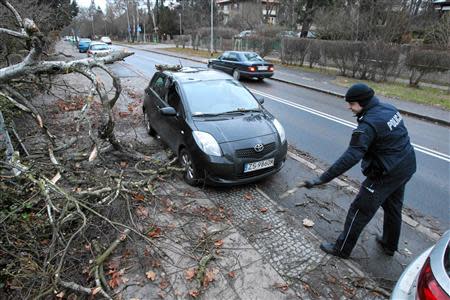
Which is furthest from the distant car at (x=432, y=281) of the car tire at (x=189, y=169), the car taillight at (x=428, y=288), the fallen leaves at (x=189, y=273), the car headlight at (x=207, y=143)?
the car tire at (x=189, y=169)

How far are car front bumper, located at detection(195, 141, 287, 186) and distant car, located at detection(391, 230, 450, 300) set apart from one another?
2605mm

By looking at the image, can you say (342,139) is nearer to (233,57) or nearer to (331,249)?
(331,249)

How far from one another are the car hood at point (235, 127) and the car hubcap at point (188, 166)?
0.60 meters

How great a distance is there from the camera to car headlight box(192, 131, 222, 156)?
4.49 metres

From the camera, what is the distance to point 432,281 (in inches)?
72.1

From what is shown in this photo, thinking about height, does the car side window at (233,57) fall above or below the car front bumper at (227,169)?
above

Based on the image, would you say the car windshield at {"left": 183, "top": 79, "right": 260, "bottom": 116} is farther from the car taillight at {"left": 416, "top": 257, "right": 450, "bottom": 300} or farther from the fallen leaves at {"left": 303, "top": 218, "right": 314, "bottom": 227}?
the car taillight at {"left": 416, "top": 257, "right": 450, "bottom": 300}

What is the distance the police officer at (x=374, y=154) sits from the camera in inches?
114

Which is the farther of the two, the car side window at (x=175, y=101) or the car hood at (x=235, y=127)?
the car side window at (x=175, y=101)

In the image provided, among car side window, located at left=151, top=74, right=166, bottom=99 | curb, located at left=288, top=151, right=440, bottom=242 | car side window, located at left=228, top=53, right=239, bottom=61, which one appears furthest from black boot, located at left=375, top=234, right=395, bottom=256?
car side window, located at left=228, top=53, right=239, bottom=61

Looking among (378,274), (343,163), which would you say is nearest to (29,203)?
(343,163)

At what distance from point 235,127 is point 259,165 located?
2.40 feet

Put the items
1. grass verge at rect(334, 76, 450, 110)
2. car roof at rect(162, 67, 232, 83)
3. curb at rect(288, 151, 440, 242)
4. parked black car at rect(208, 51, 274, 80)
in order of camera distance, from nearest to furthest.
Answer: curb at rect(288, 151, 440, 242), car roof at rect(162, 67, 232, 83), grass verge at rect(334, 76, 450, 110), parked black car at rect(208, 51, 274, 80)

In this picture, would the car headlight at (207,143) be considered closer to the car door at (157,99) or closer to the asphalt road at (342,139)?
the car door at (157,99)
